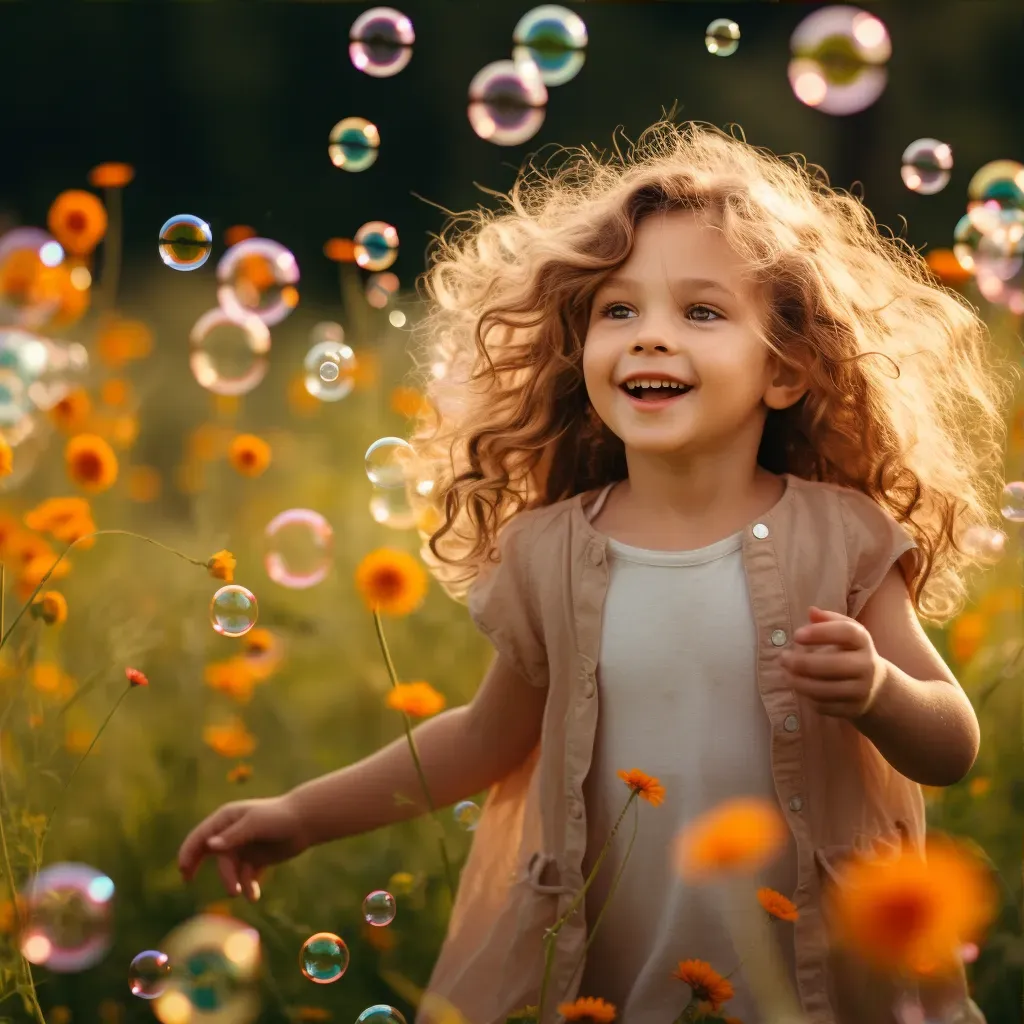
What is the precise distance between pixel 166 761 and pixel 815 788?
1.14 metres

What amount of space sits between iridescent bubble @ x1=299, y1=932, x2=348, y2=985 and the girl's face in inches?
24.5

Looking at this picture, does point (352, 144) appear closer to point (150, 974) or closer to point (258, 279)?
point (258, 279)

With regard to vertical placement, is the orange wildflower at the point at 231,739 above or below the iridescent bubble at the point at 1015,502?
below

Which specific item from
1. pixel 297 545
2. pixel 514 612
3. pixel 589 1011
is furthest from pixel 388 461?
pixel 589 1011

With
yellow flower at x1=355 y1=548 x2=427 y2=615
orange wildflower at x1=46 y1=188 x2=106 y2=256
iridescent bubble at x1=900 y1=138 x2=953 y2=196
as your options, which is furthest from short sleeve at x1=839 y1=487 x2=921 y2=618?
orange wildflower at x1=46 y1=188 x2=106 y2=256

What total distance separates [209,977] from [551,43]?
142cm

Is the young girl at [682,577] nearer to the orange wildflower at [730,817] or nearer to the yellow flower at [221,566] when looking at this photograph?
the orange wildflower at [730,817]

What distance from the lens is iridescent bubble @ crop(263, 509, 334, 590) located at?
76.0 inches

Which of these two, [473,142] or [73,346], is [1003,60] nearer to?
[473,142]

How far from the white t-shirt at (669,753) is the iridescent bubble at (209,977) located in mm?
364

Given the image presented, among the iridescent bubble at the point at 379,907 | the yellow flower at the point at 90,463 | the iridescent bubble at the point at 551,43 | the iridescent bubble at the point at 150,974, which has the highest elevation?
the iridescent bubble at the point at 551,43

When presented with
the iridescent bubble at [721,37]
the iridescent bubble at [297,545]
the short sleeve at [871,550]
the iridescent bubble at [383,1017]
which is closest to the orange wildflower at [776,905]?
the short sleeve at [871,550]

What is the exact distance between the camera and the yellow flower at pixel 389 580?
1.58 meters

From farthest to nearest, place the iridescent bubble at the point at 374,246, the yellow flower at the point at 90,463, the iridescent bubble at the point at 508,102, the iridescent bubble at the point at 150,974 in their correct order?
1. the iridescent bubble at the point at 508,102
2. the iridescent bubble at the point at 374,246
3. the yellow flower at the point at 90,463
4. the iridescent bubble at the point at 150,974
